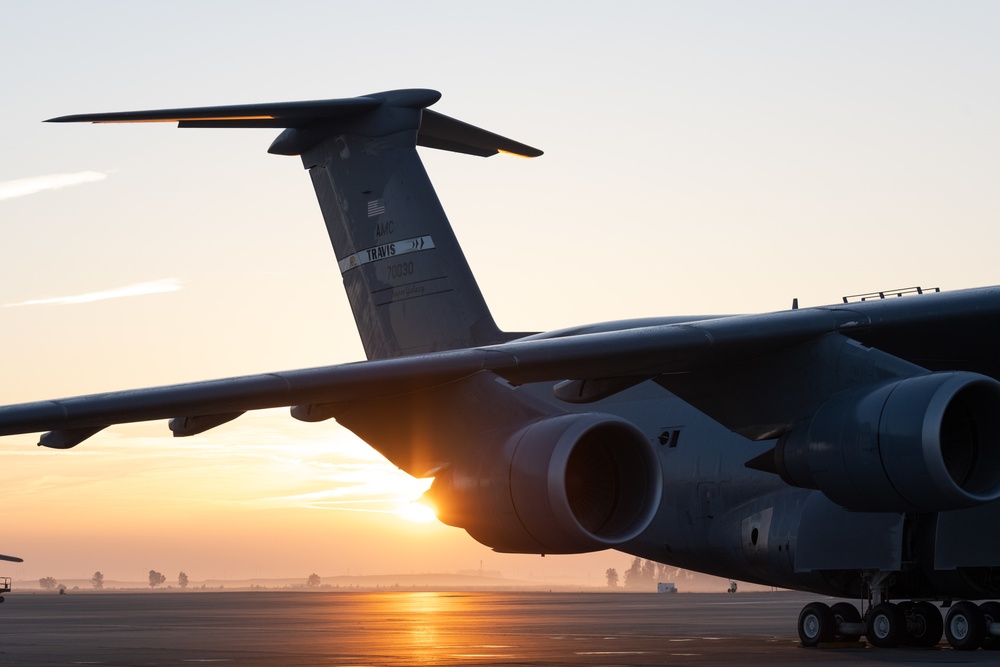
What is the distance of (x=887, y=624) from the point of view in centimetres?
1262

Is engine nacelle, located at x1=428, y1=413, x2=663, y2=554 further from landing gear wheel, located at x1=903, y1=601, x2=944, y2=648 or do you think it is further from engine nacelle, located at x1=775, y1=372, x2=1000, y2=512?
landing gear wheel, located at x1=903, y1=601, x2=944, y2=648

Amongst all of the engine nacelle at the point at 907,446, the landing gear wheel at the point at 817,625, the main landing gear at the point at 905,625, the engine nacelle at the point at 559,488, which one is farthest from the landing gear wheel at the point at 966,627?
the engine nacelle at the point at 559,488

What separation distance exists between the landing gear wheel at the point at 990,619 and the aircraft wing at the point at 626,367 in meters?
3.11

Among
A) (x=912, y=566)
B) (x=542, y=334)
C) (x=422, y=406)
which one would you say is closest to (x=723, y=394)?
(x=422, y=406)

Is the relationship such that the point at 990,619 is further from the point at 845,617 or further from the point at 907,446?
the point at 907,446

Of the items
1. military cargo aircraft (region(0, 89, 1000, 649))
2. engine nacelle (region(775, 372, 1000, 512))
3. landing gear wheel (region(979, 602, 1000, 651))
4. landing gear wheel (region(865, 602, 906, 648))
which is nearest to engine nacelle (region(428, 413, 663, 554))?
military cargo aircraft (region(0, 89, 1000, 649))

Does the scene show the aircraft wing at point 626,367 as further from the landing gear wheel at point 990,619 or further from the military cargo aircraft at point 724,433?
the landing gear wheel at point 990,619

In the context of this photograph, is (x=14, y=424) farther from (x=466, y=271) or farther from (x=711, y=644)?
(x=711, y=644)

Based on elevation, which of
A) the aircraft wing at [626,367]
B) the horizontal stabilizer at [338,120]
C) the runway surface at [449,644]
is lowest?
the runway surface at [449,644]

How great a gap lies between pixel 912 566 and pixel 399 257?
603 centimetres

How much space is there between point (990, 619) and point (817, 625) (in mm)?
1594

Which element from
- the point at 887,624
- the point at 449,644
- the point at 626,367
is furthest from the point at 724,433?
the point at 626,367

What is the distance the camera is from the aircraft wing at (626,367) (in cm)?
853

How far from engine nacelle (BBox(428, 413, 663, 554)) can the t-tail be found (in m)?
5.16
